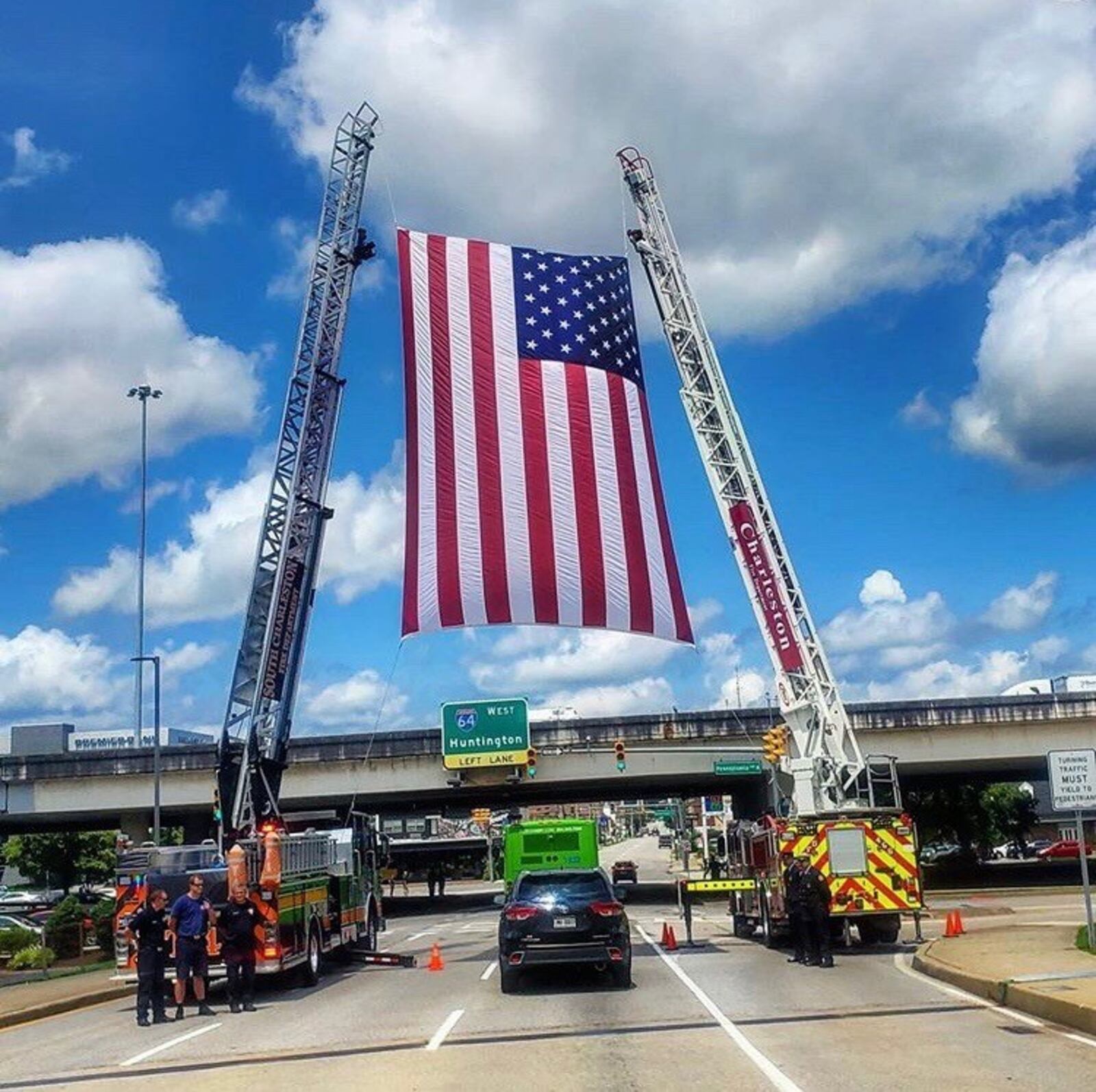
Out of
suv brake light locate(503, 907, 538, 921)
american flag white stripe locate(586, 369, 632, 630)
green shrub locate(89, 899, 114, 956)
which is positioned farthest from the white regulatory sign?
green shrub locate(89, 899, 114, 956)

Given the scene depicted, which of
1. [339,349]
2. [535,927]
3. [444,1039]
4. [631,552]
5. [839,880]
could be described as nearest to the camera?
[444,1039]

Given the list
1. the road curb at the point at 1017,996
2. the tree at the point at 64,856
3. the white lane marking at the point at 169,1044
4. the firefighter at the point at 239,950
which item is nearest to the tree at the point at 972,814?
the road curb at the point at 1017,996

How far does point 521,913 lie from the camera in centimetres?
1867

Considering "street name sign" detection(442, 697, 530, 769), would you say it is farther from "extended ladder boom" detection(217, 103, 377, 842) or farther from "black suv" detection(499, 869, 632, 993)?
"black suv" detection(499, 869, 632, 993)

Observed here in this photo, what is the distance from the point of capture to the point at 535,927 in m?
18.5

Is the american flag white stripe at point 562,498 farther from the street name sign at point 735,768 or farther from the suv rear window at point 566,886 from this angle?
the street name sign at point 735,768

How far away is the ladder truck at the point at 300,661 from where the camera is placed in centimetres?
2262

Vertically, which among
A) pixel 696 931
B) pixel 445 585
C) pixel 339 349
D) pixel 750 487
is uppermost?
pixel 339 349

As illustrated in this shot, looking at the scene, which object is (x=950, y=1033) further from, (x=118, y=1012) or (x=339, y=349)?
(x=339, y=349)

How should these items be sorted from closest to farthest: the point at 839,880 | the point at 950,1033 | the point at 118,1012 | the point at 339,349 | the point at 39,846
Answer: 1. the point at 950,1033
2. the point at 118,1012
3. the point at 839,880
4. the point at 339,349
5. the point at 39,846

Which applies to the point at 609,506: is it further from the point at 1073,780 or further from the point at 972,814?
the point at 972,814

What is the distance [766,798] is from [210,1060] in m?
42.4

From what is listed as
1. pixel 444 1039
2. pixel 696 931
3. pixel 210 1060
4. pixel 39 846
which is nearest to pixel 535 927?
pixel 444 1039

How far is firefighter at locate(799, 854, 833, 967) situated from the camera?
21328 mm
